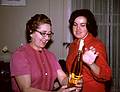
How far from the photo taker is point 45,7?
3119 mm

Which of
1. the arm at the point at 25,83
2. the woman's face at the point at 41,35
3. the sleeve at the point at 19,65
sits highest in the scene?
the woman's face at the point at 41,35

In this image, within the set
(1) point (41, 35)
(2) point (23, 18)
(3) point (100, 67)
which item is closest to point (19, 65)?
(1) point (41, 35)

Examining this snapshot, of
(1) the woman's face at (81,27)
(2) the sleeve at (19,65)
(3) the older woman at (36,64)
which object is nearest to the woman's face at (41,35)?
(3) the older woman at (36,64)

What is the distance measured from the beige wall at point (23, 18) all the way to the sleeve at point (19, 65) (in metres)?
1.82

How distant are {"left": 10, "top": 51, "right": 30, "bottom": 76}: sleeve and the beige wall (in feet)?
5.96

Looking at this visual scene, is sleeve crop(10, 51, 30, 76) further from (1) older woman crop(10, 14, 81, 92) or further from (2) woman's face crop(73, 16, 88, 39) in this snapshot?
(2) woman's face crop(73, 16, 88, 39)

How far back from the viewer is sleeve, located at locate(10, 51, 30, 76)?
1279 millimetres

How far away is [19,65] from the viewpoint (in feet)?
4.22

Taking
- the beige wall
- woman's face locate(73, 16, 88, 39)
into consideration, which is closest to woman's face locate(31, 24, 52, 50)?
woman's face locate(73, 16, 88, 39)

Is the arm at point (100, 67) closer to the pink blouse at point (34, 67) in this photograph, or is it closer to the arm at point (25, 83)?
the pink blouse at point (34, 67)

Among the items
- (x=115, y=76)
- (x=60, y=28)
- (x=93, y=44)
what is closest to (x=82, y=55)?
(x=93, y=44)

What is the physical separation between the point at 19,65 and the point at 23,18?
6.24ft

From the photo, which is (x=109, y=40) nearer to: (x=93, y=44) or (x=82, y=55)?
(x=93, y=44)

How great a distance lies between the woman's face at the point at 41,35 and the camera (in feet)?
4.47
